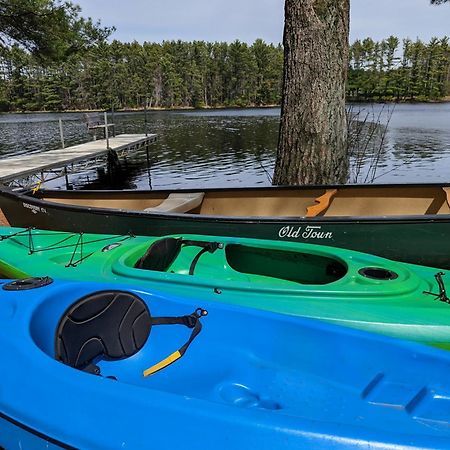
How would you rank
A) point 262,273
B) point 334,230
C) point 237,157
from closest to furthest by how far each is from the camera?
point 262,273
point 334,230
point 237,157

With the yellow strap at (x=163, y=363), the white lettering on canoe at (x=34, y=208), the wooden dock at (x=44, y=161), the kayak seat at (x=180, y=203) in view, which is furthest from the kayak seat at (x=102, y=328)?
the wooden dock at (x=44, y=161)

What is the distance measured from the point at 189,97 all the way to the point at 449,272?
82635mm

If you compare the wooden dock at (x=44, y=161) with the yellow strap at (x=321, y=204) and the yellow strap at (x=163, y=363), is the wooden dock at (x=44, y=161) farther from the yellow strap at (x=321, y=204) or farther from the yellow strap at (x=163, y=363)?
the yellow strap at (x=163, y=363)

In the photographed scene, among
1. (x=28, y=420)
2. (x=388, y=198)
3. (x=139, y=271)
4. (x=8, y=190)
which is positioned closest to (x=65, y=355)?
(x=28, y=420)

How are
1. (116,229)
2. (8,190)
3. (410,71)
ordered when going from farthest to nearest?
(410,71) → (8,190) → (116,229)

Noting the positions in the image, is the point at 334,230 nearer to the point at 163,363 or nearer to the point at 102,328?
the point at 163,363

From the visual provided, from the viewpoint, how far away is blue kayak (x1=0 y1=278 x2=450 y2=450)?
5.38 feet

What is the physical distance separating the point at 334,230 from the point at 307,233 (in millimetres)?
273

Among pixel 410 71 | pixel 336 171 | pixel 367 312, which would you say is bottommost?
pixel 367 312

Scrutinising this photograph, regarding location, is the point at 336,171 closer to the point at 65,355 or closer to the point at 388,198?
the point at 388,198

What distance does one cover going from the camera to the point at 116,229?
5.13 m

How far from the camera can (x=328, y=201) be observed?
531 centimetres

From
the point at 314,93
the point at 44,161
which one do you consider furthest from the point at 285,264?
the point at 44,161

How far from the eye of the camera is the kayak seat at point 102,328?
2.44 meters
